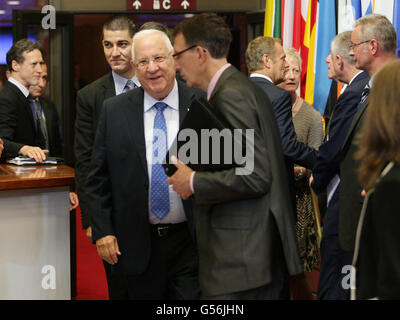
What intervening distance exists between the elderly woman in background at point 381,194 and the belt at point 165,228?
1.20 metres

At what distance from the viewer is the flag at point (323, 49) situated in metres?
5.75

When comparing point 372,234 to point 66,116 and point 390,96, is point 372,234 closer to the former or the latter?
point 390,96

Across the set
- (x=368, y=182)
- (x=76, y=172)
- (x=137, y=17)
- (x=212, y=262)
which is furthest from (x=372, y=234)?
(x=137, y=17)

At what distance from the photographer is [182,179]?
2324 mm

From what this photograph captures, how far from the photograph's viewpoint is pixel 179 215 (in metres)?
2.89

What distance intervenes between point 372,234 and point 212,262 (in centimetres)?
75

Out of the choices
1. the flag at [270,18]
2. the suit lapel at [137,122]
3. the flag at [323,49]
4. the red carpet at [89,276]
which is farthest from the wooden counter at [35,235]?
the flag at [270,18]

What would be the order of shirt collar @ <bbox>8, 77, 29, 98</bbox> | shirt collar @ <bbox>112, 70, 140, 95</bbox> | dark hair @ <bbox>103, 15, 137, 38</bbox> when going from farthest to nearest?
shirt collar @ <bbox>8, 77, 29, 98</bbox> < dark hair @ <bbox>103, 15, 137, 38</bbox> < shirt collar @ <bbox>112, 70, 140, 95</bbox>

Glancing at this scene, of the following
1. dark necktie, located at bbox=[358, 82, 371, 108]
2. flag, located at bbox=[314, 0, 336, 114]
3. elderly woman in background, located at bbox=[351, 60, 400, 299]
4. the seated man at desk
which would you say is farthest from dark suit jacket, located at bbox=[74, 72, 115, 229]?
flag, located at bbox=[314, 0, 336, 114]

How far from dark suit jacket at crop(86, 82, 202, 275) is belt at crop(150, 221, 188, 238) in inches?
1.8

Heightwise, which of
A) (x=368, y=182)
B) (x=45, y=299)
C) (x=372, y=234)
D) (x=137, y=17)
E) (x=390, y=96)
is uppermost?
(x=137, y=17)

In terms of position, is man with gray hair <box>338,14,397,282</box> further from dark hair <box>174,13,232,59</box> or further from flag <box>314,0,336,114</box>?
flag <box>314,0,336,114</box>

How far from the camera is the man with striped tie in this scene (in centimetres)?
343

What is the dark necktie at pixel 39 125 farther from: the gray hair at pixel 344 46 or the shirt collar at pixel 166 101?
the gray hair at pixel 344 46
